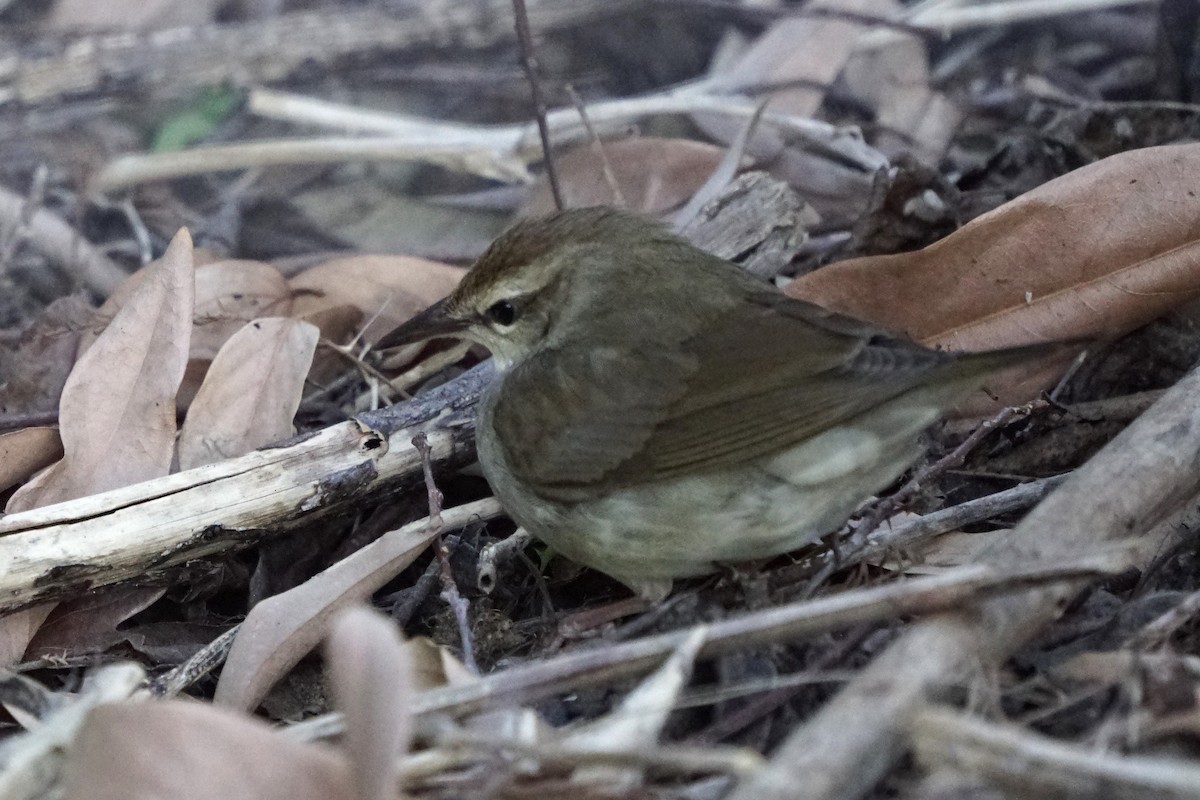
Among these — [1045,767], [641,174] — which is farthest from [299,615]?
[641,174]

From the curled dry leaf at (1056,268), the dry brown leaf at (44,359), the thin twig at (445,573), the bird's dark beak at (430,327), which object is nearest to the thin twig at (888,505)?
the curled dry leaf at (1056,268)

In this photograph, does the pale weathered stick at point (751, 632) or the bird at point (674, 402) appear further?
the bird at point (674, 402)

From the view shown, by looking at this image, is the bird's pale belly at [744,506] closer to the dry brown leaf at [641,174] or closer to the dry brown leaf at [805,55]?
the dry brown leaf at [641,174]

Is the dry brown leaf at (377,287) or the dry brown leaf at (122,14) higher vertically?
the dry brown leaf at (122,14)

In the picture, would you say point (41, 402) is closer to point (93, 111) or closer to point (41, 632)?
point (41, 632)

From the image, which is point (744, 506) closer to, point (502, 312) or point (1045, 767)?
point (502, 312)

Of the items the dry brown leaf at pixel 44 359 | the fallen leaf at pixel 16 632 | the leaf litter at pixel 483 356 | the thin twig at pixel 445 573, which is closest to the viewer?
the leaf litter at pixel 483 356

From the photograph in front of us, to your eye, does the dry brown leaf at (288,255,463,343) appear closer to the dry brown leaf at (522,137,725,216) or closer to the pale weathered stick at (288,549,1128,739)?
the dry brown leaf at (522,137,725,216)
